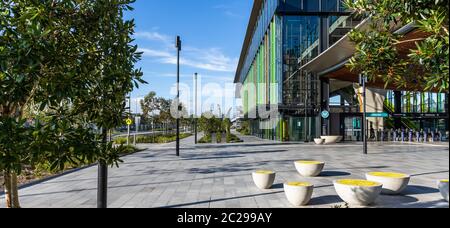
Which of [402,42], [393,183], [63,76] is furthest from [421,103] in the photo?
[63,76]

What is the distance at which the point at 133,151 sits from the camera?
974 inches

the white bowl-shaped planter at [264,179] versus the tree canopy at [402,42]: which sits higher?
the tree canopy at [402,42]

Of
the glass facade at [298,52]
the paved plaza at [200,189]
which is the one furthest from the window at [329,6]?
the paved plaza at [200,189]

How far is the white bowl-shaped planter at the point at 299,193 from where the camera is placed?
7.72 meters

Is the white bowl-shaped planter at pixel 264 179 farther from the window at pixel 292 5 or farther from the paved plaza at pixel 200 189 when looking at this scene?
the window at pixel 292 5

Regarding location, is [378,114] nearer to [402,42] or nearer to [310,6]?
[310,6]

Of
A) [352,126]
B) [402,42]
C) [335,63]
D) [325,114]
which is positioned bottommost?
[352,126]

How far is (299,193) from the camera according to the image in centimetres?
775

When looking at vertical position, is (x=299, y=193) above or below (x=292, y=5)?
below

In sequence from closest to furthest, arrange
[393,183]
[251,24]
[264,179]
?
[393,183] → [264,179] → [251,24]

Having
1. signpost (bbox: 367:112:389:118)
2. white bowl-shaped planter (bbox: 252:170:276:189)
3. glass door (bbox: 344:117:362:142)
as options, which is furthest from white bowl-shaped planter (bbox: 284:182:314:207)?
glass door (bbox: 344:117:362:142)

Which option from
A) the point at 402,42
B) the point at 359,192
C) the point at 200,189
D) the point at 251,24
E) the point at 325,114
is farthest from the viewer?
the point at 251,24

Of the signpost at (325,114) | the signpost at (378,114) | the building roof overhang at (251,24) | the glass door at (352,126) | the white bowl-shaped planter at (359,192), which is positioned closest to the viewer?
the white bowl-shaped planter at (359,192)
